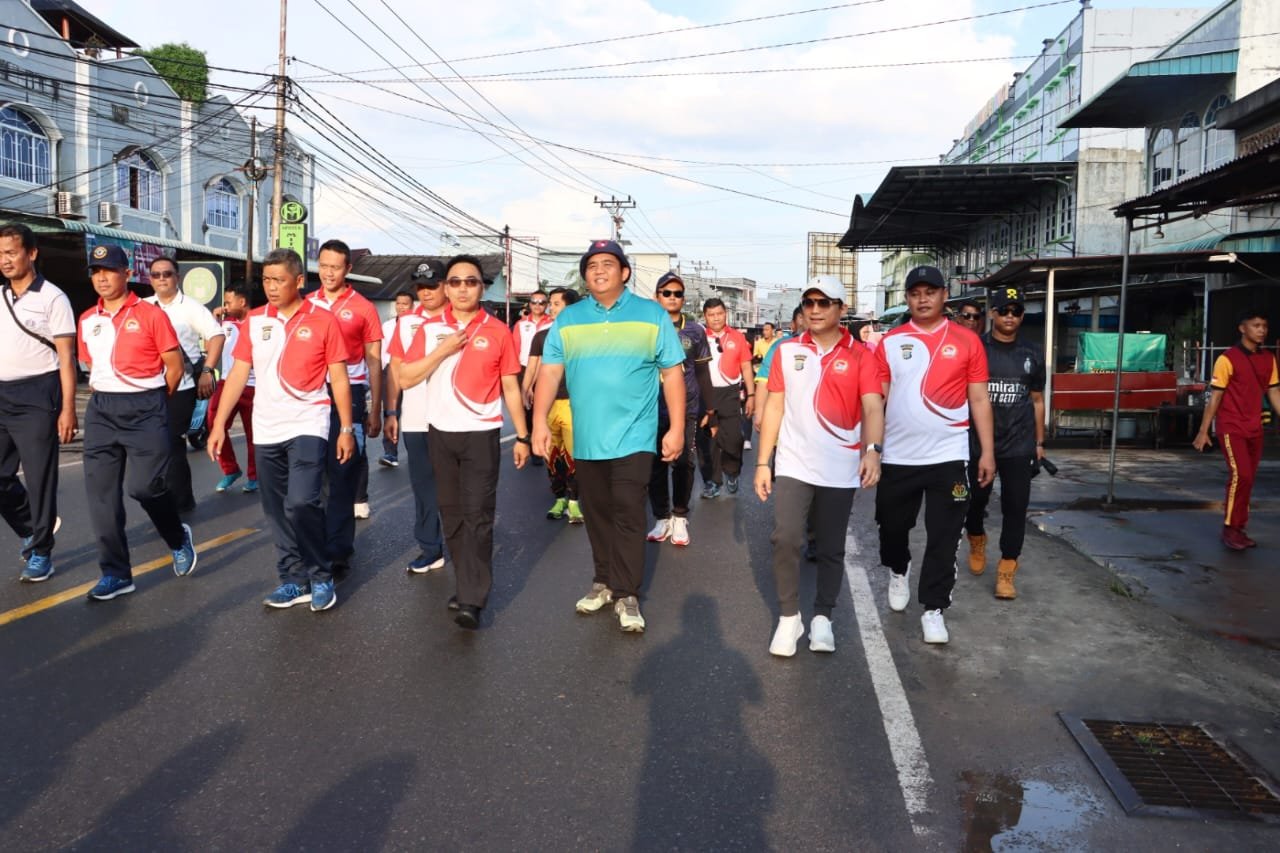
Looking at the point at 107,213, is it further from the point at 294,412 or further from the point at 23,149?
the point at 294,412

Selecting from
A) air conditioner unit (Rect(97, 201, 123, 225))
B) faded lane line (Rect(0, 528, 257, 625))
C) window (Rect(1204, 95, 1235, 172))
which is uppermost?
window (Rect(1204, 95, 1235, 172))

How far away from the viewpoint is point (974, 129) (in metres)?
A: 55.0

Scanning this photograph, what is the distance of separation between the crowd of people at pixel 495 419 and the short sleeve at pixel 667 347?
0.04ft

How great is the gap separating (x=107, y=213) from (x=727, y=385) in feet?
78.1

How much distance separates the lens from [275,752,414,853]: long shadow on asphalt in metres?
3.08

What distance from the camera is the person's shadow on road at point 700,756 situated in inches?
126

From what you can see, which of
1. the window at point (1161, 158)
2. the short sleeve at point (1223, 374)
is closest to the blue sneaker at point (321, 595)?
the short sleeve at point (1223, 374)

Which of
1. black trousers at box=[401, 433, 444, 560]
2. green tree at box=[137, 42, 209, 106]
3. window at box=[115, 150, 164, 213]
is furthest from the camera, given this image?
green tree at box=[137, 42, 209, 106]

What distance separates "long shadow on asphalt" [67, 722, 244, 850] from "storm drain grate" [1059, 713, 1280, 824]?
10.0ft

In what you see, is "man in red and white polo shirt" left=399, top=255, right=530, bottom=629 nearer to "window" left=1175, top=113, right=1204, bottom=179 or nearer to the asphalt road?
the asphalt road

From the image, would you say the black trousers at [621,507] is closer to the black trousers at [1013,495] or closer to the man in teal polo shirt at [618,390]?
the man in teal polo shirt at [618,390]

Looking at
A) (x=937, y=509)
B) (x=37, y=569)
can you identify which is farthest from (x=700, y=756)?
(x=37, y=569)

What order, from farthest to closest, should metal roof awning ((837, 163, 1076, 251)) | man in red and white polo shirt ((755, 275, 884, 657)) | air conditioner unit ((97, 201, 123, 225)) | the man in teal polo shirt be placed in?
metal roof awning ((837, 163, 1076, 251)), air conditioner unit ((97, 201, 123, 225)), the man in teal polo shirt, man in red and white polo shirt ((755, 275, 884, 657))

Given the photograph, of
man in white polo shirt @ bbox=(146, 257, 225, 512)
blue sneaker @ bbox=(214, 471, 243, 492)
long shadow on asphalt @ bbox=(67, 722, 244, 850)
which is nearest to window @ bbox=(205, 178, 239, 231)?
blue sneaker @ bbox=(214, 471, 243, 492)
